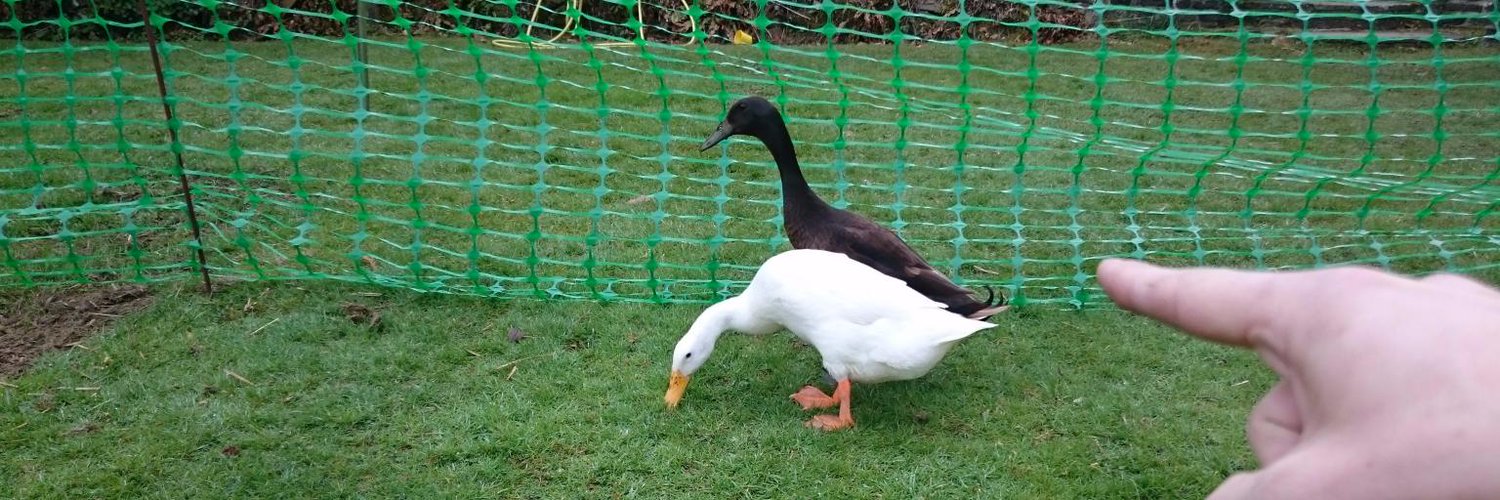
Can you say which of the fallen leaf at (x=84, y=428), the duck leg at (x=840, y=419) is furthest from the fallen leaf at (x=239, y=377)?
the duck leg at (x=840, y=419)

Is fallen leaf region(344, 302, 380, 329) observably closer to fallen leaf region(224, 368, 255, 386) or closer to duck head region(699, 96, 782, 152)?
fallen leaf region(224, 368, 255, 386)

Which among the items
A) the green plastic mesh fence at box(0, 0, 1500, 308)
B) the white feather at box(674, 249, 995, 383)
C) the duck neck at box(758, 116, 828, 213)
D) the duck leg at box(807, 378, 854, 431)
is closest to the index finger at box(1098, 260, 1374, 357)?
the white feather at box(674, 249, 995, 383)

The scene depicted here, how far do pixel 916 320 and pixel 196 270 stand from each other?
2889 mm

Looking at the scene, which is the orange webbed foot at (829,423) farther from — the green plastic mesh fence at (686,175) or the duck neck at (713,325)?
the green plastic mesh fence at (686,175)

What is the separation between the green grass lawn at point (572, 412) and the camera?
2756mm

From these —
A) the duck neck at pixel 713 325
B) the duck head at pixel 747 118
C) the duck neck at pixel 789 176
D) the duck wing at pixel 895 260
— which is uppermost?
the duck head at pixel 747 118

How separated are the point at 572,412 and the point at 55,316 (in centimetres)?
209

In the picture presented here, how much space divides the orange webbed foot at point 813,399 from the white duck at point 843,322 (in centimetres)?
4

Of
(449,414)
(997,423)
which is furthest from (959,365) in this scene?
(449,414)

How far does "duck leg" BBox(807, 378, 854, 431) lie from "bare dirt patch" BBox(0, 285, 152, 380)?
8.49 ft

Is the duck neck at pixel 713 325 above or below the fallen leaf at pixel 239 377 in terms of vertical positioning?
above

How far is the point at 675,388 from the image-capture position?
3.10 meters

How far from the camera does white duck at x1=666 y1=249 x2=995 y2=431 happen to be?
2.80m

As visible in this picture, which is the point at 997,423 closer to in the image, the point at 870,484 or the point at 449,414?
the point at 870,484
